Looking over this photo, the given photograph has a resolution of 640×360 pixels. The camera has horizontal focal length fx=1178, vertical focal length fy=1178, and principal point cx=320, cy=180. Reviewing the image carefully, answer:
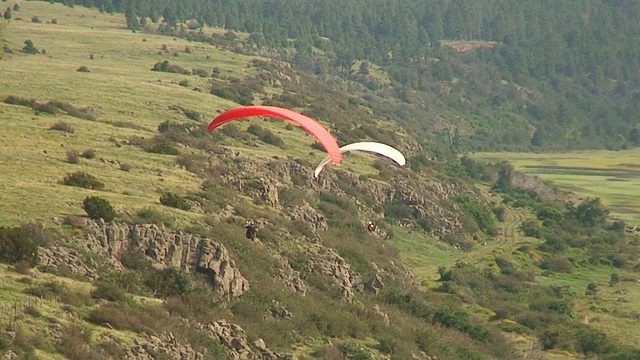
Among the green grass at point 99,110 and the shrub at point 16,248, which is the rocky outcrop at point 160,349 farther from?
the green grass at point 99,110

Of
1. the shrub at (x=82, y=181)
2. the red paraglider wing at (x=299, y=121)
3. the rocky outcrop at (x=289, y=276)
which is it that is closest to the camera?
the red paraglider wing at (x=299, y=121)

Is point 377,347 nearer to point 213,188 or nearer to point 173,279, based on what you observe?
point 173,279

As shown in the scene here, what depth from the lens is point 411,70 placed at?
19088cm

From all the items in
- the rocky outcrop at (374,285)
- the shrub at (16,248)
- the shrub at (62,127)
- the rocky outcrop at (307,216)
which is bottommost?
the rocky outcrop at (374,285)

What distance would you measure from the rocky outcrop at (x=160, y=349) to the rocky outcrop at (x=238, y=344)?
2.27 m

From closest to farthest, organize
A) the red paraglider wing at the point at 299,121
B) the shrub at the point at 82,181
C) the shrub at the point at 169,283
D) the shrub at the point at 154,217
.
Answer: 1. the shrub at the point at 169,283
2. the shrub at the point at 154,217
3. the red paraglider wing at the point at 299,121
4. the shrub at the point at 82,181

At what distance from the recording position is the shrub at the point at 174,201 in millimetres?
42812

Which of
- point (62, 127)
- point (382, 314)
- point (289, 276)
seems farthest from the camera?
point (62, 127)

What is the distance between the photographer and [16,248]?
98.9ft

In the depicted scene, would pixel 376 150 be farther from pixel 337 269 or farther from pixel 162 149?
pixel 162 149

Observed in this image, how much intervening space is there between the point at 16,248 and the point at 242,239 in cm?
1375

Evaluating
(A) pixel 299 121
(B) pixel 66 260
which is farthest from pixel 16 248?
(A) pixel 299 121

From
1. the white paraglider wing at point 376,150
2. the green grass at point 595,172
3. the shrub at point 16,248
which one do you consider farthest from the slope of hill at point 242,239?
the green grass at point 595,172

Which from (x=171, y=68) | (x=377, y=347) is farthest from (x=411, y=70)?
(x=377, y=347)
